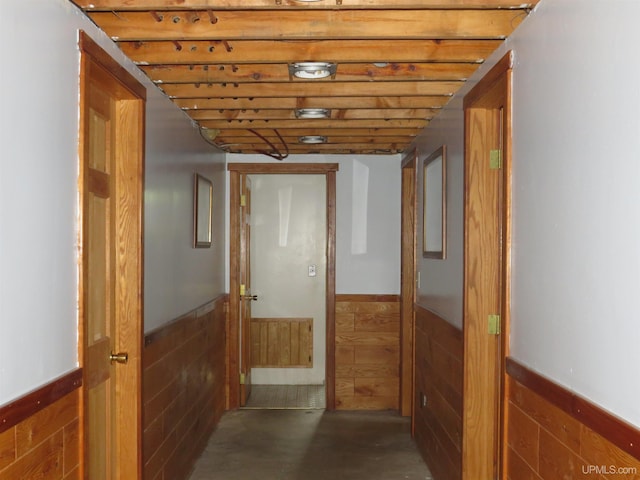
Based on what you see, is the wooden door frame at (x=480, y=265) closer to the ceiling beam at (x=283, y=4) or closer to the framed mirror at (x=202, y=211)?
the ceiling beam at (x=283, y=4)

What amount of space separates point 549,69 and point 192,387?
3055 millimetres

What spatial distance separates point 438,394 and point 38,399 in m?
2.58

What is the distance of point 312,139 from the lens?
16.1 feet

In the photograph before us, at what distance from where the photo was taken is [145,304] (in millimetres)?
3139

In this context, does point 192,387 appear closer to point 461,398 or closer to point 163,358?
point 163,358

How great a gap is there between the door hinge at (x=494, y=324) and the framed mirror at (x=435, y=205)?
770 millimetres

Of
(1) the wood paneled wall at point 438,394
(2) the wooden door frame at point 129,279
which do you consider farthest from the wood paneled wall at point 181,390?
(1) the wood paneled wall at point 438,394

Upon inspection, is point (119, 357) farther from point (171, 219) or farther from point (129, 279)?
point (171, 219)

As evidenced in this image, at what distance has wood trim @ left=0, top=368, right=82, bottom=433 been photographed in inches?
67.9

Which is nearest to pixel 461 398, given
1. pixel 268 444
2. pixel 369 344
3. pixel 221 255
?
pixel 268 444

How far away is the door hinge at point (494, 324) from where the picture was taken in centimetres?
303

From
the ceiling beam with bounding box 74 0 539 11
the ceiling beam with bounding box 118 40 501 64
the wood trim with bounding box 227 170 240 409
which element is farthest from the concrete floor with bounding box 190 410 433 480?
the ceiling beam with bounding box 74 0 539 11

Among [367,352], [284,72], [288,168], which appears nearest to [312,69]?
[284,72]

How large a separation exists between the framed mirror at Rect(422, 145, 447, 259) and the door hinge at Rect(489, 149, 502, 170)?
0.63 meters
